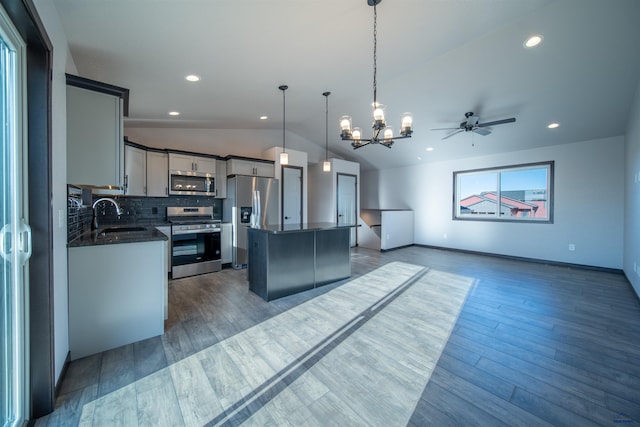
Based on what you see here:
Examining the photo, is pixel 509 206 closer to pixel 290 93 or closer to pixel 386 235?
pixel 386 235

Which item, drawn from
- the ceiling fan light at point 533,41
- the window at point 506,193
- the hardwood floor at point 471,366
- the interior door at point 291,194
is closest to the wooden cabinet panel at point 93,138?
the hardwood floor at point 471,366

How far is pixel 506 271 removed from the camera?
4.71m

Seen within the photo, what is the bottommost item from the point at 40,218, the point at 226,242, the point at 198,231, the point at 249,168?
the point at 226,242

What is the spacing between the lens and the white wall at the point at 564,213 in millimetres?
4590

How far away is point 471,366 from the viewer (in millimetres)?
1939

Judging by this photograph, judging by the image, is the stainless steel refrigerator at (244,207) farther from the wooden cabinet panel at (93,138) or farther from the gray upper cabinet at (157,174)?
the wooden cabinet panel at (93,138)

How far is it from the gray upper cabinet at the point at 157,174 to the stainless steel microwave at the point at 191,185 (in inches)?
3.8

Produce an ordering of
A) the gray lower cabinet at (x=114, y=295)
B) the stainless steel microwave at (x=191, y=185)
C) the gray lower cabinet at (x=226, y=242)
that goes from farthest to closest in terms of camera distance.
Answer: the gray lower cabinet at (x=226, y=242) < the stainless steel microwave at (x=191, y=185) < the gray lower cabinet at (x=114, y=295)

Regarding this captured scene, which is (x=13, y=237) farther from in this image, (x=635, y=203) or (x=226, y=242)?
(x=635, y=203)

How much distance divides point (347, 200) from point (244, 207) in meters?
3.20

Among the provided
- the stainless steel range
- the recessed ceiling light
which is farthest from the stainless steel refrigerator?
the recessed ceiling light

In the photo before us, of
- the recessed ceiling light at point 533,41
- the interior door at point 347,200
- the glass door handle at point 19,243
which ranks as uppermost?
the recessed ceiling light at point 533,41

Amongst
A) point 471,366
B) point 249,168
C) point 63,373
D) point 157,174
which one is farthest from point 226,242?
point 471,366

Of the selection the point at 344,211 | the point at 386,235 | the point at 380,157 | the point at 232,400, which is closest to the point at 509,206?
the point at 386,235
